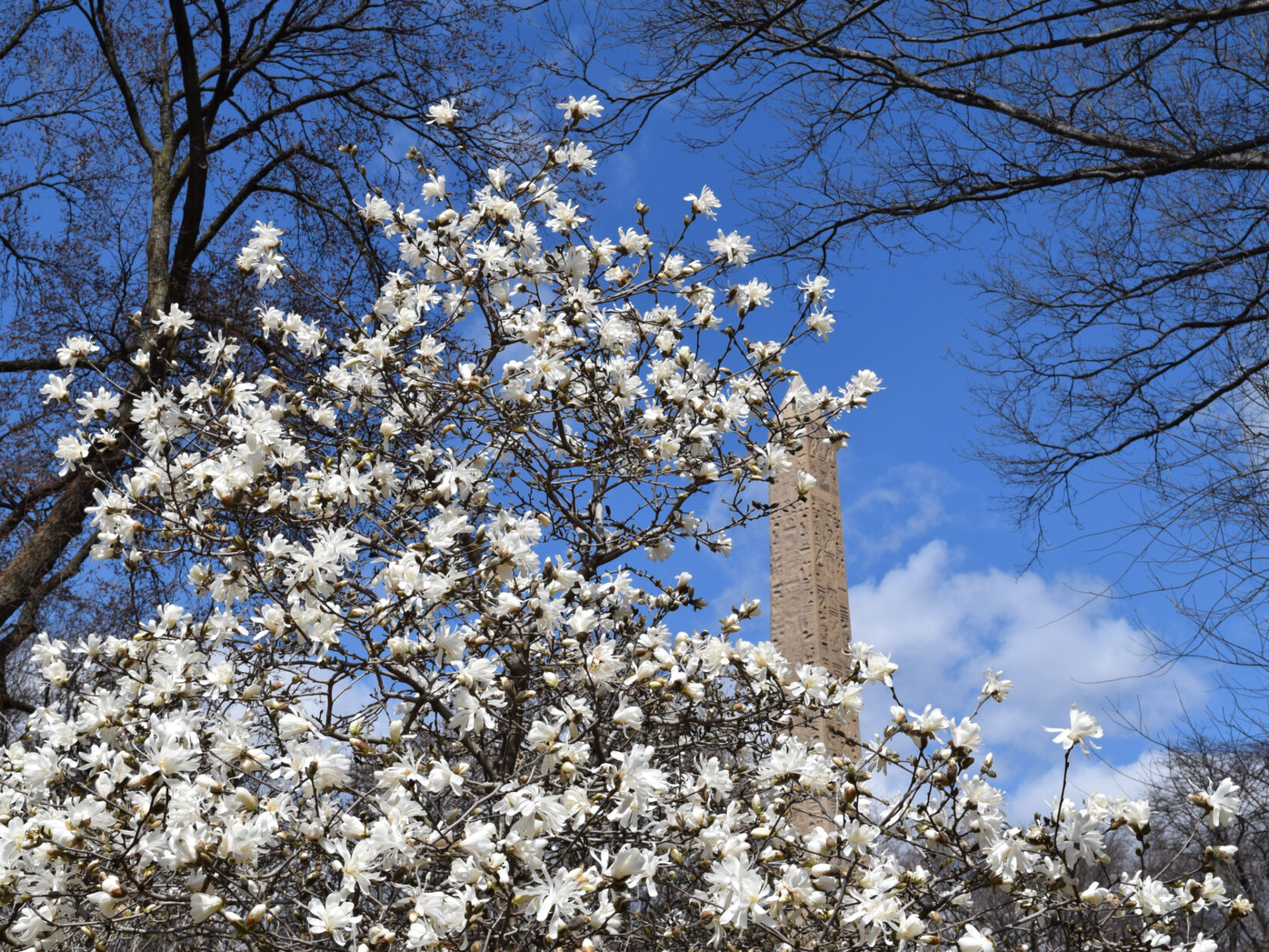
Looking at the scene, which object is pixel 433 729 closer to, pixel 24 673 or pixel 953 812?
pixel 953 812

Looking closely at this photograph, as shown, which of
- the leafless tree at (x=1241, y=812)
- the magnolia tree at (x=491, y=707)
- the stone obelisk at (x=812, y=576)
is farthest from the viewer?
the leafless tree at (x=1241, y=812)

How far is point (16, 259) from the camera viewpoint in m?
8.83

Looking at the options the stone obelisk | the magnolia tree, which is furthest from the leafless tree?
the magnolia tree

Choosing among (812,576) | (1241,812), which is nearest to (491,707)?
(812,576)

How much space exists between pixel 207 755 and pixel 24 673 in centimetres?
1598

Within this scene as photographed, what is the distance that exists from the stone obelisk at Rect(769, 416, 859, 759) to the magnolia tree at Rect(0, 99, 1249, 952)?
297cm

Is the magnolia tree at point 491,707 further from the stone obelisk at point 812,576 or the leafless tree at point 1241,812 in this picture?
the leafless tree at point 1241,812

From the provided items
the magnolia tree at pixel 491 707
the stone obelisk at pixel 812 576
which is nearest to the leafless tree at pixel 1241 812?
the stone obelisk at pixel 812 576

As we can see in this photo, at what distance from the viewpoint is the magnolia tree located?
206cm

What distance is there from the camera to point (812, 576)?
673cm

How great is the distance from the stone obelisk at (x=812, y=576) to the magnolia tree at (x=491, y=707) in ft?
9.74

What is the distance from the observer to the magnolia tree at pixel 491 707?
2061 millimetres

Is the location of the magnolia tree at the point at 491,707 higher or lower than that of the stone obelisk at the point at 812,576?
lower

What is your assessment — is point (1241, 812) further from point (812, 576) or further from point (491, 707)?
point (491, 707)
